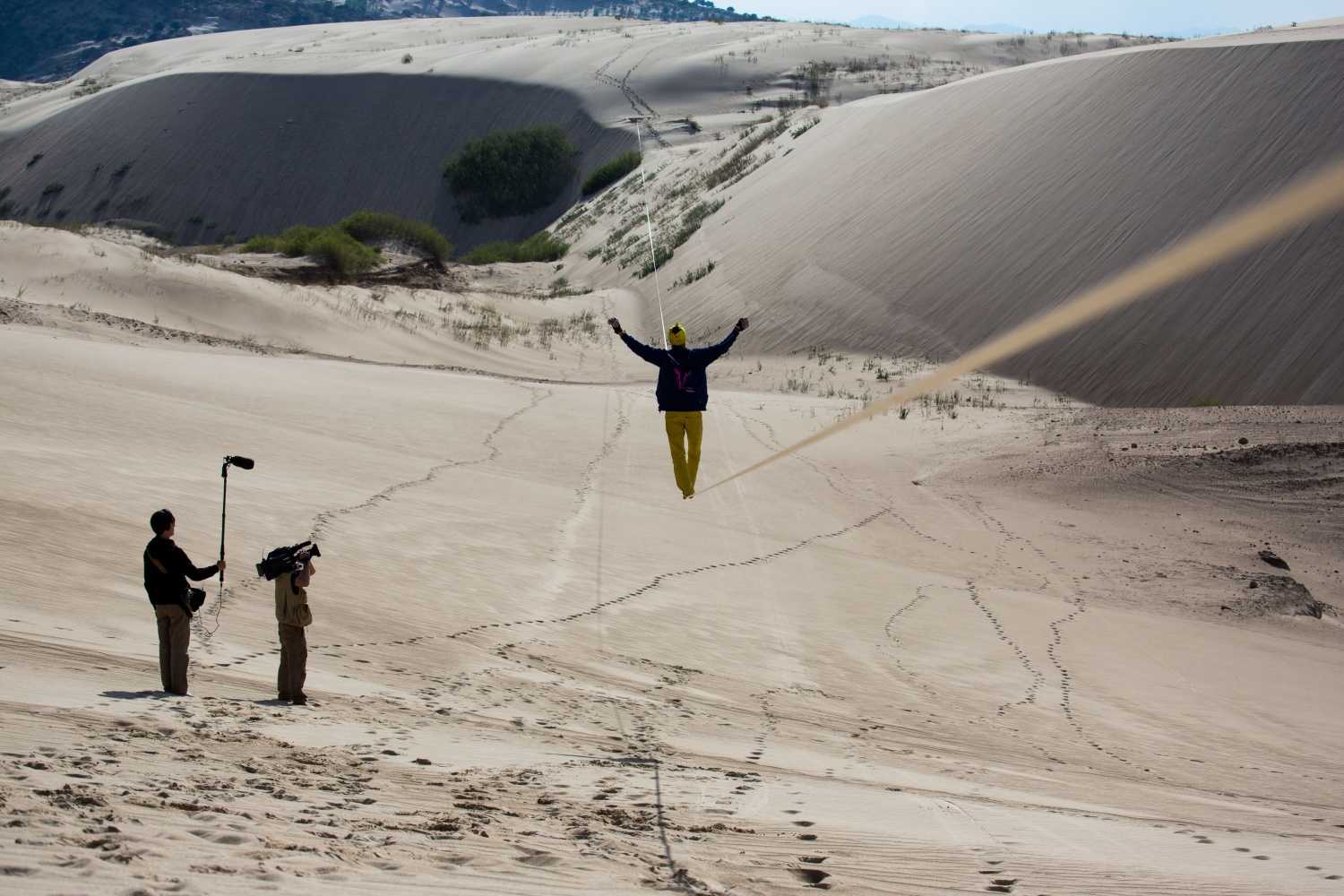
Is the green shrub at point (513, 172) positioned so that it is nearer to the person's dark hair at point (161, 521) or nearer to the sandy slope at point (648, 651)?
the sandy slope at point (648, 651)

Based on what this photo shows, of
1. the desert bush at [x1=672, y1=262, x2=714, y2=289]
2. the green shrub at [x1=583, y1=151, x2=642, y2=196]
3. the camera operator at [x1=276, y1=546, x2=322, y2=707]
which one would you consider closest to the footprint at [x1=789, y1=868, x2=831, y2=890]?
the camera operator at [x1=276, y1=546, x2=322, y2=707]

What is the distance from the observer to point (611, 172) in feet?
183

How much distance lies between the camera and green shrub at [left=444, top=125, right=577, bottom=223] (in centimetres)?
6066

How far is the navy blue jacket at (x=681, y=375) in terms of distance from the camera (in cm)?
1012

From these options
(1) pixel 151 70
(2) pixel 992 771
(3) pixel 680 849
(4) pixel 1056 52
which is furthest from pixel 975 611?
(1) pixel 151 70

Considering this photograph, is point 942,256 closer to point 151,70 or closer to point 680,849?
point 680,849

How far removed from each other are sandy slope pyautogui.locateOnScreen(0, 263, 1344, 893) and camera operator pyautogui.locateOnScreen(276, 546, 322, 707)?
0.54ft

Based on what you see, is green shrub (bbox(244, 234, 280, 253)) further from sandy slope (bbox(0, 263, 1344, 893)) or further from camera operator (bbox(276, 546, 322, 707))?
camera operator (bbox(276, 546, 322, 707))

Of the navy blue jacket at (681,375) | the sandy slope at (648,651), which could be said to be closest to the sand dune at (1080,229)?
the sandy slope at (648,651)

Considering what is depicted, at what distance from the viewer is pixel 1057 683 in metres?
10.5

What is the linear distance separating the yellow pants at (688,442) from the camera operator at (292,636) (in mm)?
3978

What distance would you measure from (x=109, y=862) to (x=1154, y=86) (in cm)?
2737

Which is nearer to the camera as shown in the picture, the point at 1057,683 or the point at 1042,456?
the point at 1057,683

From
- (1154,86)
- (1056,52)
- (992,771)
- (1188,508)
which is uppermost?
(1056,52)
